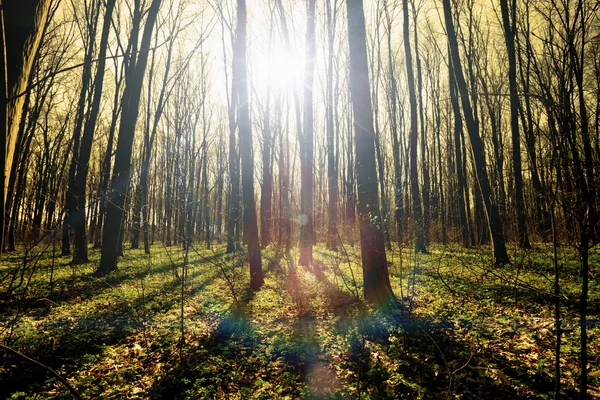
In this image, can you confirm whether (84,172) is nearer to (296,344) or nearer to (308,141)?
(308,141)

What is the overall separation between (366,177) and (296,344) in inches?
124

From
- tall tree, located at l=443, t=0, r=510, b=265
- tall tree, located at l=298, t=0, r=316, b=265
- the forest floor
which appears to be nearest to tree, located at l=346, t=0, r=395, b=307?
the forest floor

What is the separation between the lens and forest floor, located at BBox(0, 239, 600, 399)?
316 centimetres

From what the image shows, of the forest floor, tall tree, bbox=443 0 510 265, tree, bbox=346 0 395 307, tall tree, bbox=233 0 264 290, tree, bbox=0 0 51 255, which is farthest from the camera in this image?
tall tree, bbox=443 0 510 265

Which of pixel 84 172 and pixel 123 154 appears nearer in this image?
pixel 123 154

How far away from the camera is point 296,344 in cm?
432

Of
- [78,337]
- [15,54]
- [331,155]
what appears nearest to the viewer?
[15,54]

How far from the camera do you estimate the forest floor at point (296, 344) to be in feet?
10.4

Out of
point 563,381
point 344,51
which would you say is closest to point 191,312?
point 563,381

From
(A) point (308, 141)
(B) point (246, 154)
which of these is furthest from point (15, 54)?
(A) point (308, 141)

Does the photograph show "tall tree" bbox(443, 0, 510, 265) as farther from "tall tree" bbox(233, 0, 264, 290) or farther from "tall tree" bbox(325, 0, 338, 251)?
"tall tree" bbox(233, 0, 264, 290)

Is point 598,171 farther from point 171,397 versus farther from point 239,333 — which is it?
point 239,333

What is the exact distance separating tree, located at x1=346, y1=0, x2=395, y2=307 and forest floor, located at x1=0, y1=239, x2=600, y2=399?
551 mm

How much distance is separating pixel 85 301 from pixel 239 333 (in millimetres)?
3792
